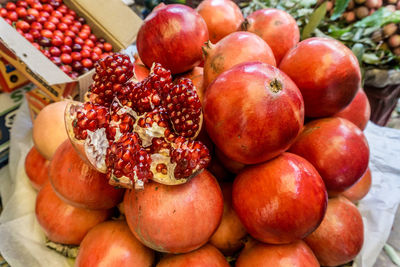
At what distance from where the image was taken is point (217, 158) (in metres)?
0.94

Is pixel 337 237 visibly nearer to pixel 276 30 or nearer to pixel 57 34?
pixel 276 30

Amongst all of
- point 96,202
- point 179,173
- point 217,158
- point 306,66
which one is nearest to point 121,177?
point 179,173

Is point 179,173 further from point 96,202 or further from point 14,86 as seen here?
point 14,86

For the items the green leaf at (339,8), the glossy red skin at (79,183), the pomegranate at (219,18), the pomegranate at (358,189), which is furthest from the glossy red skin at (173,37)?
the green leaf at (339,8)

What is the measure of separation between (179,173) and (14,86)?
1651 millimetres

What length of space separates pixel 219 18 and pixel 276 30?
0.80 feet

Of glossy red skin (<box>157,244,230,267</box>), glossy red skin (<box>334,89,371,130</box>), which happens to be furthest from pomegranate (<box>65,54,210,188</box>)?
glossy red skin (<box>334,89,371,130</box>)

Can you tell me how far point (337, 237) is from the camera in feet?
2.85

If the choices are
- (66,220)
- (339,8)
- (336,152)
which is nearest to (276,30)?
(336,152)

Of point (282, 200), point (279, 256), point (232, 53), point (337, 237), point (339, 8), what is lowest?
point (339, 8)

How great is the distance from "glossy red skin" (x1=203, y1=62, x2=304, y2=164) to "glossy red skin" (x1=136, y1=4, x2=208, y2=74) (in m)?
0.26

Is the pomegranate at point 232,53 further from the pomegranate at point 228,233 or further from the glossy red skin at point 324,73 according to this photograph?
the pomegranate at point 228,233

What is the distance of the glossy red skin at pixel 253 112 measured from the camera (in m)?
0.67

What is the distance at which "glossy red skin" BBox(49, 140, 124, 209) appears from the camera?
31.8 inches
